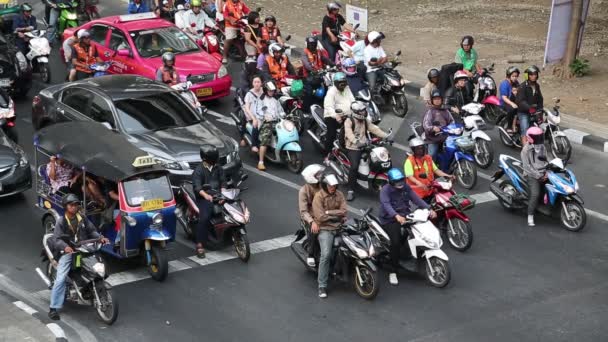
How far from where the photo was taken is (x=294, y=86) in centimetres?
2016

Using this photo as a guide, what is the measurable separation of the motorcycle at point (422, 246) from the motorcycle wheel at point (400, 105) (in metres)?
7.56

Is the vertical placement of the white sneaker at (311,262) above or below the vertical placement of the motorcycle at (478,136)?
above

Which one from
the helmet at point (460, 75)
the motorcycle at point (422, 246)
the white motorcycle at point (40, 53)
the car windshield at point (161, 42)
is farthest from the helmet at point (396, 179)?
the white motorcycle at point (40, 53)

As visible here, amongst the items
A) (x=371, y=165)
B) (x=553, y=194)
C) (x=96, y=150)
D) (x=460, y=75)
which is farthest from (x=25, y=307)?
(x=460, y=75)

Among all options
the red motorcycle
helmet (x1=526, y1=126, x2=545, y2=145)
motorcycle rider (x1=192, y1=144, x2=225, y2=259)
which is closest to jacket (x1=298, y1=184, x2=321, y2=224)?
motorcycle rider (x1=192, y1=144, x2=225, y2=259)

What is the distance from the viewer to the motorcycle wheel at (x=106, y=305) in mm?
12422

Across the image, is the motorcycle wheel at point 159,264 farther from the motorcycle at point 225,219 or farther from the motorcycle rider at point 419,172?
the motorcycle rider at point 419,172

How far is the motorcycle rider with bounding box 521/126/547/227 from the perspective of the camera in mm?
15680

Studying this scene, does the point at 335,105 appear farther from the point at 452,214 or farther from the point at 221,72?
the point at 221,72

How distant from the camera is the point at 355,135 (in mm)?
17078

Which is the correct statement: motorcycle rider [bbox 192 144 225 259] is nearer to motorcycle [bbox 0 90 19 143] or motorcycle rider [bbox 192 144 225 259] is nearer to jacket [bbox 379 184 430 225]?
jacket [bbox 379 184 430 225]

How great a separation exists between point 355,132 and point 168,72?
469 centimetres

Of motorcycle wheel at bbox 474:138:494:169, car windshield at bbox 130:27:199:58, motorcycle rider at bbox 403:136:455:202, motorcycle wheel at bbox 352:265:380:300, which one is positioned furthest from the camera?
car windshield at bbox 130:27:199:58

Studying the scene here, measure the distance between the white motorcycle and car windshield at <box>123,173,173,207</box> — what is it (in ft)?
36.8
